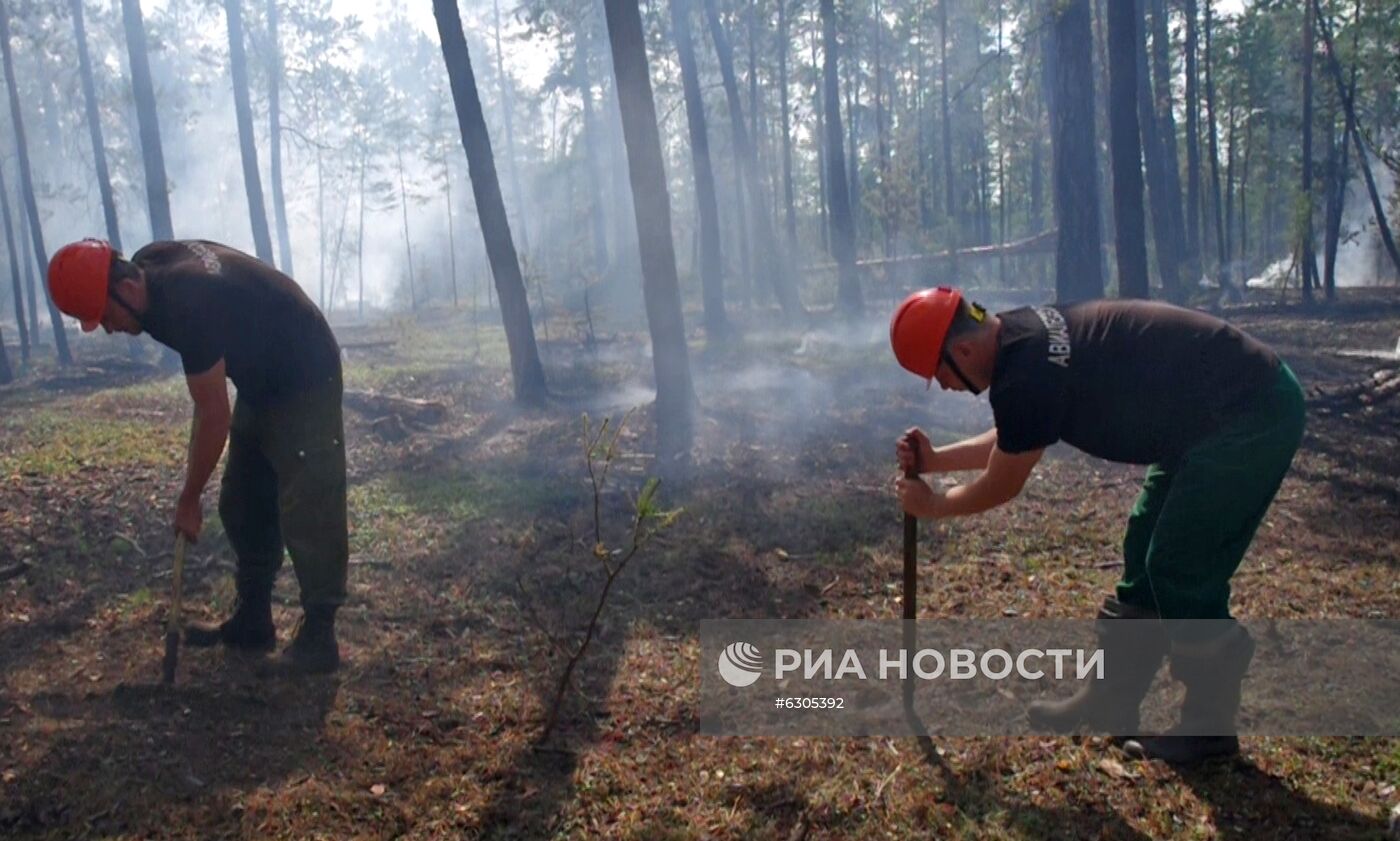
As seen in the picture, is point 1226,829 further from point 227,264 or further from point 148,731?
point 227,264

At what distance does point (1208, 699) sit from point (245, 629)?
387 cm

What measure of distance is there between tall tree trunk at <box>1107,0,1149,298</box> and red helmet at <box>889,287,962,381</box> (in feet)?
33.9

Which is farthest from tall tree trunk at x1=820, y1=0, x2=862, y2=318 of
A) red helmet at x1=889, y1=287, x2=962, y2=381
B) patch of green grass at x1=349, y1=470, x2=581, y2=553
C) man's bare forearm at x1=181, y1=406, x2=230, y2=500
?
red helmet at x1=889, y1=287, x2=962, y2=381

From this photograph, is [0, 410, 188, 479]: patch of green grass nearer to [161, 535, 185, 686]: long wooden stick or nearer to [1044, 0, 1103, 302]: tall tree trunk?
[161, 535, 185, 686]: long wooden stick

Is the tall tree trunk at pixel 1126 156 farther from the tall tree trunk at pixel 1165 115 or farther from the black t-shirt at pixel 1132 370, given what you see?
the tall tree trunk at pixel 1165 115

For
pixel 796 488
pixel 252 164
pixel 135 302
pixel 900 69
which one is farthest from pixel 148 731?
pixel 900 69

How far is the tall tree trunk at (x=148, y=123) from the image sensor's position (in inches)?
730

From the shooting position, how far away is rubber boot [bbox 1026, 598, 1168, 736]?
10.9ft

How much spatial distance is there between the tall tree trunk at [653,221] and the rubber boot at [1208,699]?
6.24 meters

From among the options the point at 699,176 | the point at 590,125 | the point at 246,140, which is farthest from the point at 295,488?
the point at 590,125

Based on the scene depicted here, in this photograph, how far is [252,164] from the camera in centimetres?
2259

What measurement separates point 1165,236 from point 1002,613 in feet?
56.7

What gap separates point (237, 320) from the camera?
3.96m

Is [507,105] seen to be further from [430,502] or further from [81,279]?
[81,279]
